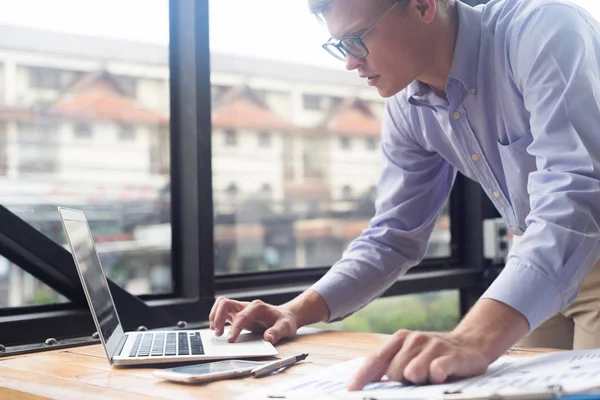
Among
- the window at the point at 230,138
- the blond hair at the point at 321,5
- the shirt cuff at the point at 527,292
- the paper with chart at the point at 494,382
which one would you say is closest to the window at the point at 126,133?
the window at the point at 230,138

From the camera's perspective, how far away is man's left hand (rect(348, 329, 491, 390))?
0.94 metres

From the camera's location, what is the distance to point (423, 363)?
3.09ft

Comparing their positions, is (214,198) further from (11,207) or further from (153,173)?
(11,207)

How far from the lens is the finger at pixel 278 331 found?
1.47 m

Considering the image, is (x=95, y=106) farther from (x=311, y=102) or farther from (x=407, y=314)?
(x=407, y=314)

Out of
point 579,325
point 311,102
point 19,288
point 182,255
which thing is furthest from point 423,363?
point 311,102

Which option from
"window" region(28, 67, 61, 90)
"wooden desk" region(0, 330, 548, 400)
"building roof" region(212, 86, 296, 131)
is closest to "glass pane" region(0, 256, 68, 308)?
"wooden desk" region(0, 330, 548, 400)

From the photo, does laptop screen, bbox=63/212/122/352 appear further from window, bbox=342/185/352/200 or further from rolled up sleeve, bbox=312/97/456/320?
window, bbox=342/185/352/200

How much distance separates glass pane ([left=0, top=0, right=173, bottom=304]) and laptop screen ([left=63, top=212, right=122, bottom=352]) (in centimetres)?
43

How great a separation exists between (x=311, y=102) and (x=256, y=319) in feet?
4.59

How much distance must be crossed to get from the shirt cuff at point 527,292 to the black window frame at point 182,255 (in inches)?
46.9

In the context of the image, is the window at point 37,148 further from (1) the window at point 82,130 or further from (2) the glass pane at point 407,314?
(2) the glass pane at point 407,314

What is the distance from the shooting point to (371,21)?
1.49 m

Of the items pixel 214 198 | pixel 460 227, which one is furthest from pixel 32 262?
pixel 460 227
